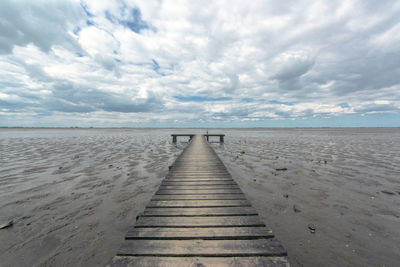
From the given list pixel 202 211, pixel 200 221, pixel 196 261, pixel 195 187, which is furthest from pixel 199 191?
pixel 196 261

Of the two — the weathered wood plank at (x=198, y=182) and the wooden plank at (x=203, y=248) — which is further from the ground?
the wooden plank at (x=203, y=248)

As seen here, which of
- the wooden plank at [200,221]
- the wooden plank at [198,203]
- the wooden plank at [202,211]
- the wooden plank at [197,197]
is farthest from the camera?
the wooden plank at [197,197]

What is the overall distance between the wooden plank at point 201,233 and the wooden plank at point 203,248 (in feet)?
0.25

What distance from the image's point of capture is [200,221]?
3396 millimetres

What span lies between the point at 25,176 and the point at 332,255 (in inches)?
473

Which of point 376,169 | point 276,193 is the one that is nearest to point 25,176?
point 276,193

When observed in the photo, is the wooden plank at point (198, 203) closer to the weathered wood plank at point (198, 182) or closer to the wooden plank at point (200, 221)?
Result: the wooden plank at point (200, 221)

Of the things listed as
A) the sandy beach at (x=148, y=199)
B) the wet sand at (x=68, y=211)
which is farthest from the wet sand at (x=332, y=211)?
the wet sand at (x=68, y=211)

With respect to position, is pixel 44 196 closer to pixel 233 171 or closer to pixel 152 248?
pixel 152 248

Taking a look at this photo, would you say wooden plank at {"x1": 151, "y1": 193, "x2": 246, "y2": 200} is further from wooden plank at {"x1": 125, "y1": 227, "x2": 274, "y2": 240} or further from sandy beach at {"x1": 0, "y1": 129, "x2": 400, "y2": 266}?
wooden plank at {"x1": 125, "y1": 227, "x2": 274, "y2": 240}

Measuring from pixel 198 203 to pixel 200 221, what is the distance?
90cm

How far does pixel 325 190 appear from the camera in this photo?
6703 mm

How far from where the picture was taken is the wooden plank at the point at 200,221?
10.6 ft

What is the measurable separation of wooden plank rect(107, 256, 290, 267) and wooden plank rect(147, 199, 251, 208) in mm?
1684
